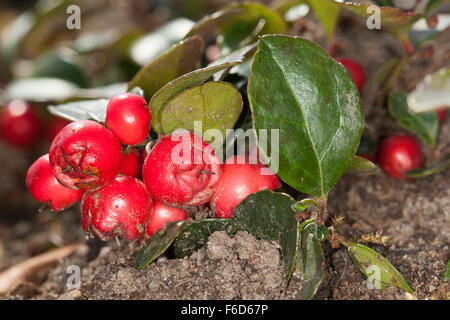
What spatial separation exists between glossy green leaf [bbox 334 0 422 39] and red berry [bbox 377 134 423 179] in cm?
28

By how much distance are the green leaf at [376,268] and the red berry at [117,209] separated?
1.36 ft

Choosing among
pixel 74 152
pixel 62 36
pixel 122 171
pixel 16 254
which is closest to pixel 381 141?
pixel 122 171

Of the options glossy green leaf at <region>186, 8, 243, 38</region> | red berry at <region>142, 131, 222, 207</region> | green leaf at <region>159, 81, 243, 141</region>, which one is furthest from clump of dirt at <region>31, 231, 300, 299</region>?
glossy green leaf at <region>186, 8, 243, 38</region>

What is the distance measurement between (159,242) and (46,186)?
0.26m

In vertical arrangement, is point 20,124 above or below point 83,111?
below

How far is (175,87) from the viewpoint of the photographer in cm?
93

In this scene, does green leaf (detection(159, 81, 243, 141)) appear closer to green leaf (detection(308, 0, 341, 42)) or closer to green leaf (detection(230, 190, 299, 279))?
green leaf (detection(230, 190, 299, 279))

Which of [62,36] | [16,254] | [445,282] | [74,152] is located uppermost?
[74,152]

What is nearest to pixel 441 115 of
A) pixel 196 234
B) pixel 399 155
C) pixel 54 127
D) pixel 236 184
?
pixel 399 155

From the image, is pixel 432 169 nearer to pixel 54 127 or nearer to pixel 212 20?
pixel 212 20

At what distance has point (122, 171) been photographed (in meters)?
1.00

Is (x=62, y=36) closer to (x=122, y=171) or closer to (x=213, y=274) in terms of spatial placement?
(x=122, y=171)
